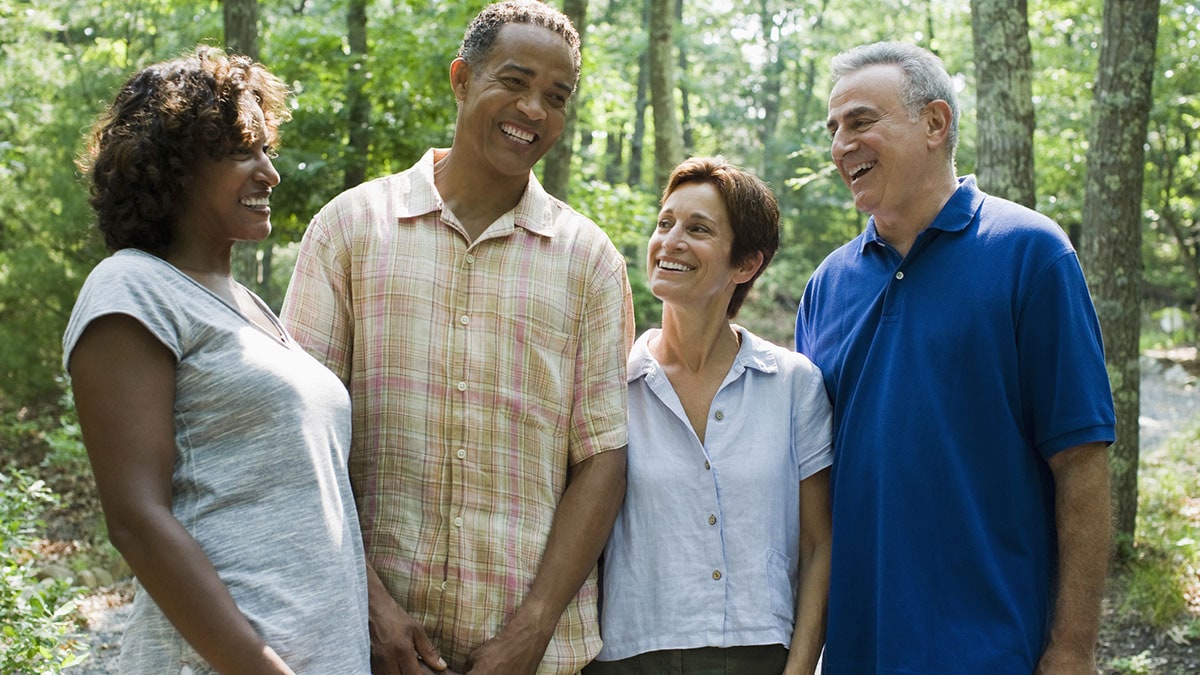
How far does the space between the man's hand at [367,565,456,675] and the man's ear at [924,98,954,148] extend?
1.78m

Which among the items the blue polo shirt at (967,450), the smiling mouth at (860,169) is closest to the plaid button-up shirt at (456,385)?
the blue polo shirt at (967,450)

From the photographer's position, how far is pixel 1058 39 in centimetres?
1606

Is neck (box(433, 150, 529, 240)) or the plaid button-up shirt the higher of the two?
neck (box(433, 150, 529, 240))

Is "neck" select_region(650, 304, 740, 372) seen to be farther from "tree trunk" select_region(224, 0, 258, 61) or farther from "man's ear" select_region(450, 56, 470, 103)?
"tree trunk" select_region(224, 0, 258, 61)

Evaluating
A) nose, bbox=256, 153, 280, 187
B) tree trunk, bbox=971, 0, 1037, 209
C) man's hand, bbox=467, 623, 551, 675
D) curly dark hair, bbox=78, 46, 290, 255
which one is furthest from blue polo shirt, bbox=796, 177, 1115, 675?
tree trunk, bbox=971, 0, 1037, 209

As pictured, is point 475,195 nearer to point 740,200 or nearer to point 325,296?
point 325,296

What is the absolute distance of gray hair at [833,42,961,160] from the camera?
276cm

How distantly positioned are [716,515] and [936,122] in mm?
1186

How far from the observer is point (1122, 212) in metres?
6.72

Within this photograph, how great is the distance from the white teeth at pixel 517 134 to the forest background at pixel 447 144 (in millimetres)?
951

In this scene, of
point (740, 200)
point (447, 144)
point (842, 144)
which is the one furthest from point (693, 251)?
point (447, 144)

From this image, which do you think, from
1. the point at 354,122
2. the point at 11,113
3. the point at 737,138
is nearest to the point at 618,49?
the point at 737,138

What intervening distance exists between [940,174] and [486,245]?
121cm

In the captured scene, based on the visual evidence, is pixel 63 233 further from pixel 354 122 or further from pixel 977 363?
pixel 977 363
